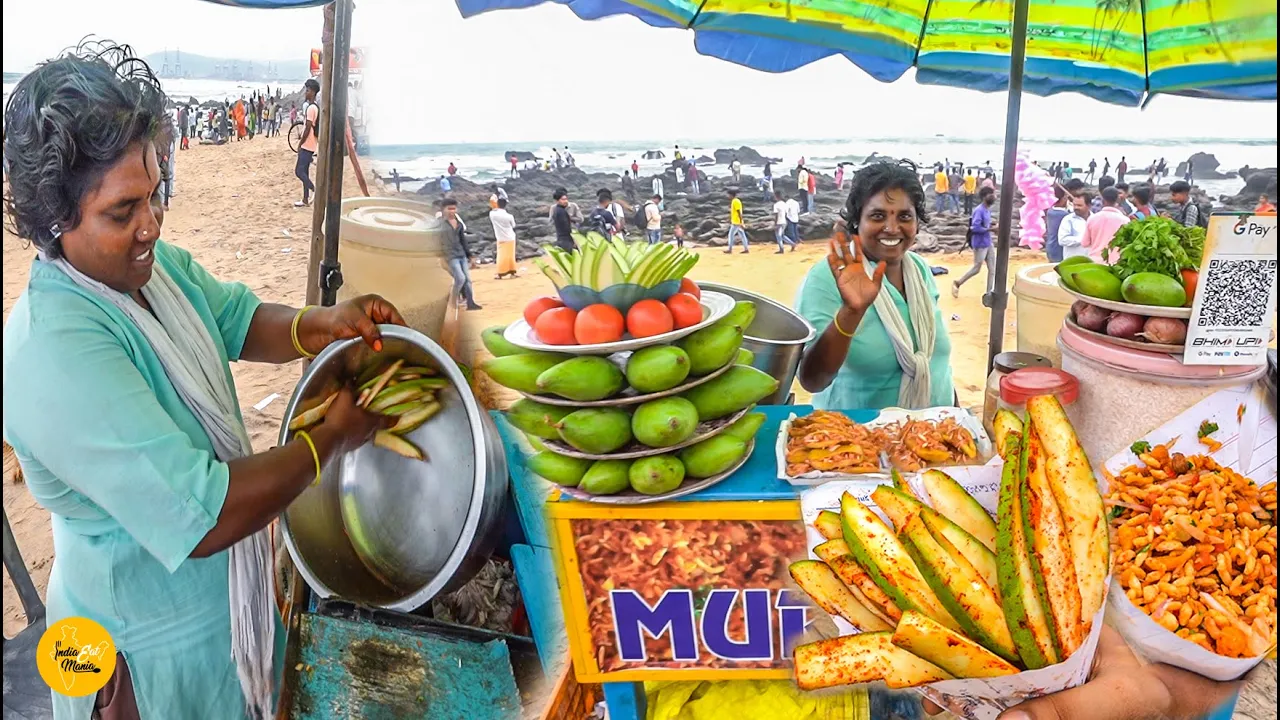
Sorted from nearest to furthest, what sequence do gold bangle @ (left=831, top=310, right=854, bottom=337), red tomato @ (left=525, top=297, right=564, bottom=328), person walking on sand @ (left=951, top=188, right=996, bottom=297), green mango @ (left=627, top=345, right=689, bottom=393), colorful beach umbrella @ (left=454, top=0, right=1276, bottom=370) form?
green mango @ (left=627, top=345, right=689, bottom=393), red tomato @ (left=525, top=297, right=564, bottom=328), colorful beach umbrella @ (left=454, top=0, right=1276, bottom=370), gold bangle @ (left=831, top=310, right=854, bottom=337), person walking on sand @ (left=951, top=188, right=996, bottom=297)

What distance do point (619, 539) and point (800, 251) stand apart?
0.94m

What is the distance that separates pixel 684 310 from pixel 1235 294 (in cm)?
83

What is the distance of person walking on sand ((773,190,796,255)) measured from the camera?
6.39ft

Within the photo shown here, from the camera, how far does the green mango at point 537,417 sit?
140cm

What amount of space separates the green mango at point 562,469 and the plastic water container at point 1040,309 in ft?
3.05

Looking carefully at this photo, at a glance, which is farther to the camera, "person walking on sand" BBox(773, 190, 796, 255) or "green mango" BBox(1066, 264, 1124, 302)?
"person walking on sand" BBox(773, 190, 796, 255)

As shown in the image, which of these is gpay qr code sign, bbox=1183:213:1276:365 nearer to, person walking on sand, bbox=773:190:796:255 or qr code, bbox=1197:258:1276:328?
qr code, bbox=1197:258:1276:328

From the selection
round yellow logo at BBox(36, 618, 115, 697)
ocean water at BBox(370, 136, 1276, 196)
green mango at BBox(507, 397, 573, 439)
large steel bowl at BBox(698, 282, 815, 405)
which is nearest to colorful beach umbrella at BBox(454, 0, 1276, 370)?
ocean water at BBox(370, 136, 1276, 196)

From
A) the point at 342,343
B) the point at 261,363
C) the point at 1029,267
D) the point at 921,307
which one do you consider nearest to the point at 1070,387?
the point at 1029,267

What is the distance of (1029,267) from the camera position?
175cm

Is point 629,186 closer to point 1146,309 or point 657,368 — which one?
point 657,368

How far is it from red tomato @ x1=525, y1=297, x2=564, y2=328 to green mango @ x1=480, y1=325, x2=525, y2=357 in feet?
0.16

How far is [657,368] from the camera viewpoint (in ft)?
4.37

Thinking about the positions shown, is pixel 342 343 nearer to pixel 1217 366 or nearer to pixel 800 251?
A: pixel 800 251
